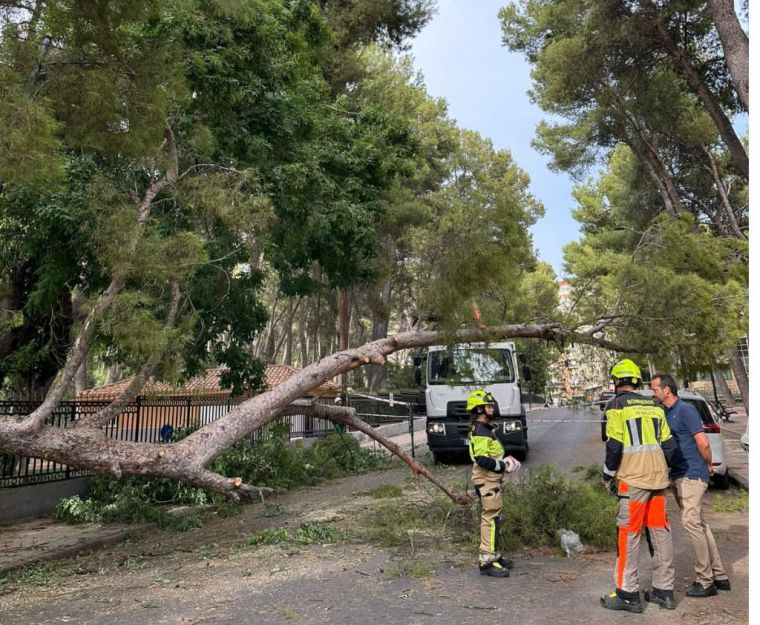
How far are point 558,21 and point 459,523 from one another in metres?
12.3

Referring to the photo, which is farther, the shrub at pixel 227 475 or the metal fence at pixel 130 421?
the metal fence at pixel 130 421

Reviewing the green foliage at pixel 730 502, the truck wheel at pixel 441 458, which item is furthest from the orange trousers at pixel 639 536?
the truck wheel at pixel 441 458

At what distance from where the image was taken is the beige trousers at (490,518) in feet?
18.0

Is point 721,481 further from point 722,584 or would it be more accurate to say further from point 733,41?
point 733,41

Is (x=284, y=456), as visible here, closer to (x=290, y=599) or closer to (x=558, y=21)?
(x=290, y=599)

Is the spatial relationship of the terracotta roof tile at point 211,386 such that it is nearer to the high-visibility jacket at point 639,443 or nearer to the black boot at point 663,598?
the high-visibility jacket at point 639,443

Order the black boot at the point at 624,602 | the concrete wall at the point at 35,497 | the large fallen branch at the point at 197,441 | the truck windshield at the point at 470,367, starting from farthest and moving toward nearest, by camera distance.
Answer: the truck windshield at the point at 470,367 → the concrete wall at the point at 35,497 → the large fallen branch at the point at 197,441 → the black boot at the point at 624,602

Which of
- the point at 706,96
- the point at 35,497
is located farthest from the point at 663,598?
the point at 706,96

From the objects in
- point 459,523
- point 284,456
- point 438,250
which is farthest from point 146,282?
point 284,456

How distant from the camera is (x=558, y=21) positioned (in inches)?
549

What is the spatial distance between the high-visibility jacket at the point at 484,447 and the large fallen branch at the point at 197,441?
6.03 feet

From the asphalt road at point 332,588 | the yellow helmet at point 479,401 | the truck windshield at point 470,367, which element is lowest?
the asphalt road at point 332,588

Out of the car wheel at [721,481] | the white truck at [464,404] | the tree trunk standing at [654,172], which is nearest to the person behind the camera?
the car wheel at [721,481]

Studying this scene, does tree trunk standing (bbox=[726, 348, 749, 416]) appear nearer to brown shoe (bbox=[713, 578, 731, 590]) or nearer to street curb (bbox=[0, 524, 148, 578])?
brown shoe (bbox=[713, 578, 731, 590])
